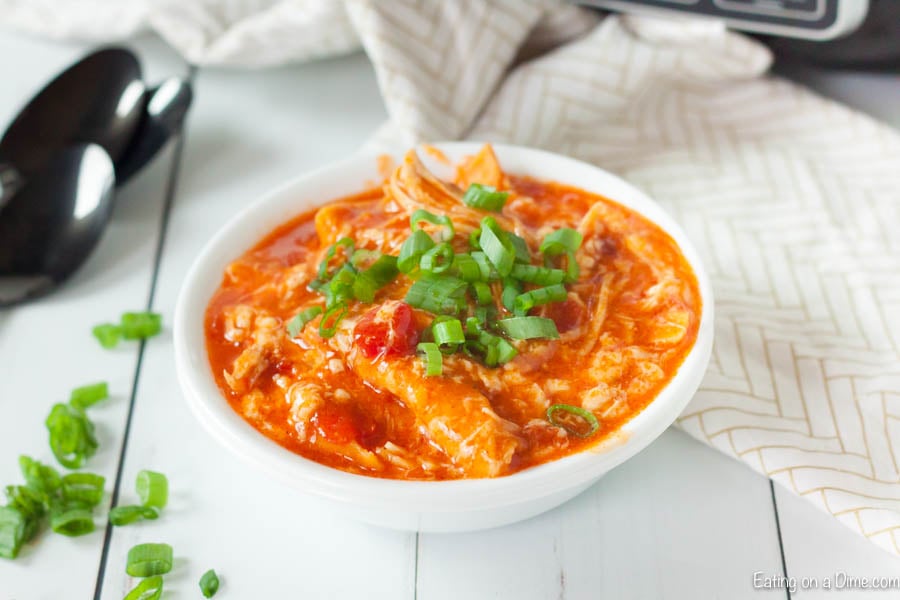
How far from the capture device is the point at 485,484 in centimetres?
241

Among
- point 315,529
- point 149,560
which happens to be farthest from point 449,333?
point 149,560

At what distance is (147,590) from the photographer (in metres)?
2.70

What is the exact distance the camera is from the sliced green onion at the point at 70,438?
3.06 m

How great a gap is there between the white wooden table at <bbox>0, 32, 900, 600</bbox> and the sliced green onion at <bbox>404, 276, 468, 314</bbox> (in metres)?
0.66

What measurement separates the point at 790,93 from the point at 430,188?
79.0 inches

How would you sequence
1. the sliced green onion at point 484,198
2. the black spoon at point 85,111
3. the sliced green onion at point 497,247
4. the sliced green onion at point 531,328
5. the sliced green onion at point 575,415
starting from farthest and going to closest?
the black spoon at point 85,111
the sliced green onion at point 484,198
the sliced green onion at point 497,247
the sliced green onion at point 531,328
the sliced green onion at point 575,415

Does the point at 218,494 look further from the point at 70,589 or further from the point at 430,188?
the point at 430,188

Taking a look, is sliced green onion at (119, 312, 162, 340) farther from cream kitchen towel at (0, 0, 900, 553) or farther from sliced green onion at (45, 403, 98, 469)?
cream kitchen towel at (0, 0, 900, 553)

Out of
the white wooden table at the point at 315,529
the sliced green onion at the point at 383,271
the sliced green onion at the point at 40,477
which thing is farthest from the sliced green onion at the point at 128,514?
the sliced green onion at the point at 383,271

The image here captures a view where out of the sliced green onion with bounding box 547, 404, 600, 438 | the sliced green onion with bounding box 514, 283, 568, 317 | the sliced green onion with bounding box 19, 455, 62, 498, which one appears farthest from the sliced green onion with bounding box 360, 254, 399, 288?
the sliced green onion with bounding box 19, 455, 62, 498

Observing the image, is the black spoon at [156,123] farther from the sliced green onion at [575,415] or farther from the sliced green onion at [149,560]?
the sliced green onion at [575,415]

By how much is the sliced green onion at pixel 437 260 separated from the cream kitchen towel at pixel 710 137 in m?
0.90

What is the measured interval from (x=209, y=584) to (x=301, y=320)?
0.76 m

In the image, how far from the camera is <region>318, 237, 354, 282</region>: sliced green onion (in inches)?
116
